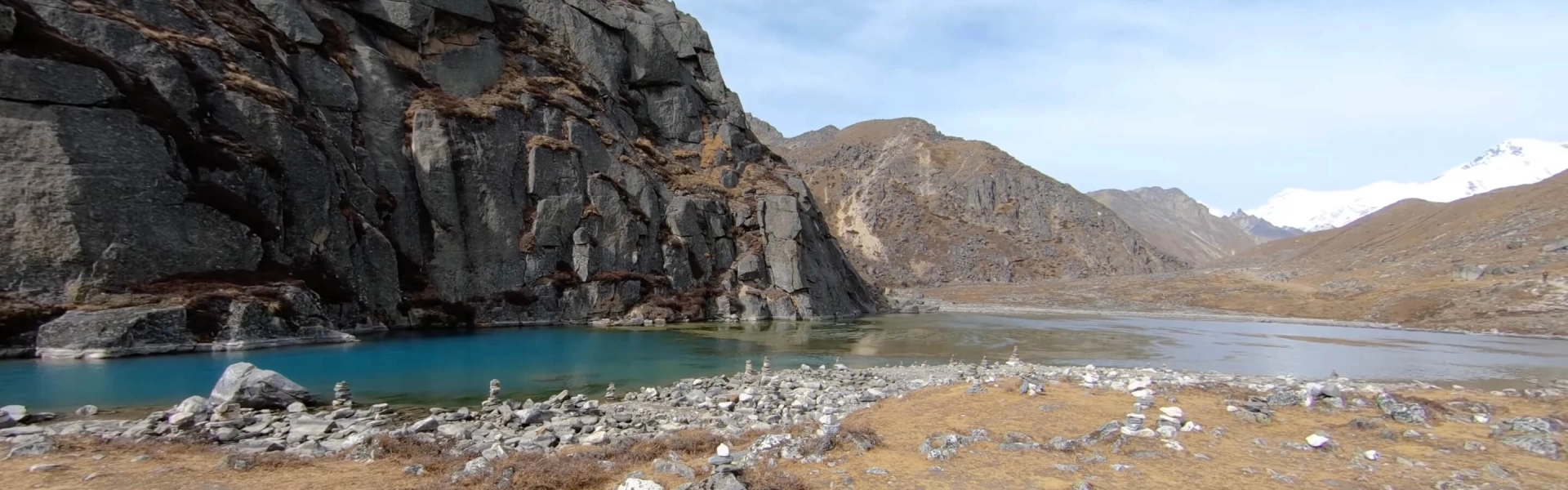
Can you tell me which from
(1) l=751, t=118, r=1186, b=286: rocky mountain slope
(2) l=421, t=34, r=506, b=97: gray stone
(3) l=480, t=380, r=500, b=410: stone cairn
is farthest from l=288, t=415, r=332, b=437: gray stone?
(1) l=751, t=118, r=1186, b=286: rocky mountain slope

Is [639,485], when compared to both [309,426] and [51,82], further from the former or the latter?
[51,82]

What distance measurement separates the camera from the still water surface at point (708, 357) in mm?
25656

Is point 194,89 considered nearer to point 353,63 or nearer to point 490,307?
point 353,63

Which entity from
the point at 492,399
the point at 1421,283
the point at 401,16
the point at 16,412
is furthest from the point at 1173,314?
the point at 16,412

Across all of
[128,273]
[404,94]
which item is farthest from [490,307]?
[128,273]

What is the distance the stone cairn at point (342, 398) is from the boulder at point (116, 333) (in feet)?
60.1

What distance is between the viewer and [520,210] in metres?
66.4

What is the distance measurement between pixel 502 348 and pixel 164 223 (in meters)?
19.1

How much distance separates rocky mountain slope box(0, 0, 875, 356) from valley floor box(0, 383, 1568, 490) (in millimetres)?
31505

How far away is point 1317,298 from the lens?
310 feet

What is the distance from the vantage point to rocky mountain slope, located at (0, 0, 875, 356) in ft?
122

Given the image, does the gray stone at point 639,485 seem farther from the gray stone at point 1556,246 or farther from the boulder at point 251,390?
the gray stone at point 1556,246

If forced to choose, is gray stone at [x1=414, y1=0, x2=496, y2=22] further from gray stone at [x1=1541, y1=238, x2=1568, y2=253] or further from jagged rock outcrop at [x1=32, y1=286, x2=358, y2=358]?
gray stone at [x1=1541, y1=238, x2=1568, y2=253]

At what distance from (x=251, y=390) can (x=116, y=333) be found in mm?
22105
